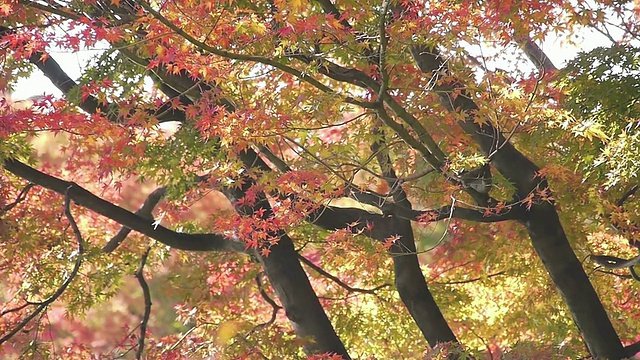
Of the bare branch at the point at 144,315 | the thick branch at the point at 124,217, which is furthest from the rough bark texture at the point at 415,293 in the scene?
the bare branch at the point at 144,315

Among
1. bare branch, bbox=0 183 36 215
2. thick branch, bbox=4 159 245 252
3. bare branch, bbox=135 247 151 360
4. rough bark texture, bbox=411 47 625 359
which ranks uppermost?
bare branch, bbox=0 183 36 215

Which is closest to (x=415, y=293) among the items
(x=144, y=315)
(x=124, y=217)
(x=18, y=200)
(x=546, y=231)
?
(x=546, y=231)

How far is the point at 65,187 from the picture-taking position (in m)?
5.87

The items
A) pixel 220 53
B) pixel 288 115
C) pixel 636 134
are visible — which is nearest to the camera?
pixel 220 53

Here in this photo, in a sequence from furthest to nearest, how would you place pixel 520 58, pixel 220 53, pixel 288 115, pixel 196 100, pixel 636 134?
pixel 520 58
pixel 196 100
pixel 288 115
pixel 636 134
pixel 220 53

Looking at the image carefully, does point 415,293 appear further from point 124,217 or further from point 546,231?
point 124,217

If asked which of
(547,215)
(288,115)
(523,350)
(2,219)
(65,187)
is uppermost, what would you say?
(2,219)

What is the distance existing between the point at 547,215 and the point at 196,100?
2.70 m

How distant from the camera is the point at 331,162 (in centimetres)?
523

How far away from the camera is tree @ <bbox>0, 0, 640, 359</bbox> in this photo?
440cm

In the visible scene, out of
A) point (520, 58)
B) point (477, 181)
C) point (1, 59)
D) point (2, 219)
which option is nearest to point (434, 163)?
point (477, 181)

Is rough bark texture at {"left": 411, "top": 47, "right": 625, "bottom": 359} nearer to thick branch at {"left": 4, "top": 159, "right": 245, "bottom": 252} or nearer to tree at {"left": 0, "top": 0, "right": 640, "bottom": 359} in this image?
tree at {"left": 0, "top": 0, "right": 640, "bottom": 359}

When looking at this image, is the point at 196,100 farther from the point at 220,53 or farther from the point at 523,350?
the point at 523,350

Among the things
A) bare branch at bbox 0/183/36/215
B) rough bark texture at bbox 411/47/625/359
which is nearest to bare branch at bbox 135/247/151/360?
bare branch at bbox 0/183/36/215
